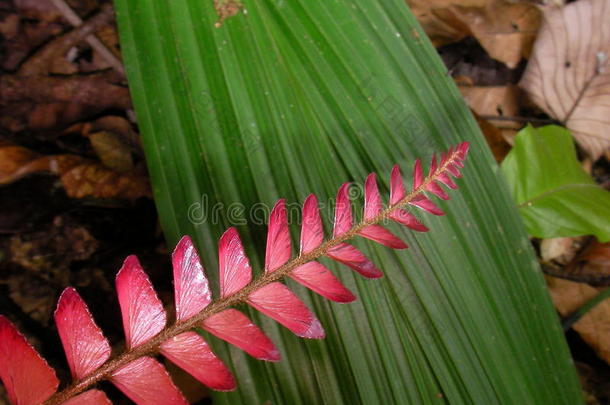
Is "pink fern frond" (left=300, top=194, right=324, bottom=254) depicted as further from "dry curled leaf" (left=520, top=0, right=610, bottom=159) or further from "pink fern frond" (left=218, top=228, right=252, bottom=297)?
"dry curled leaf" (left=520, top=0, right=610, bottom=159)

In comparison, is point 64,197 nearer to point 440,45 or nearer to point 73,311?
point 73,311

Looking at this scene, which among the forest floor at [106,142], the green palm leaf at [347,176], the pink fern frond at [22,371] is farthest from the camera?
the forest floor at [106,142]

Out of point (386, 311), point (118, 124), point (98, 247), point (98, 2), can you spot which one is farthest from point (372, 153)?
point (98, 2)

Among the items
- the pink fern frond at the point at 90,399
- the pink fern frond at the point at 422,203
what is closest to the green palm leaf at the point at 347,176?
the pink fern frond at the point at 422,203

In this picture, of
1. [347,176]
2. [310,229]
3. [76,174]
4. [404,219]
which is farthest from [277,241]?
[76,174]

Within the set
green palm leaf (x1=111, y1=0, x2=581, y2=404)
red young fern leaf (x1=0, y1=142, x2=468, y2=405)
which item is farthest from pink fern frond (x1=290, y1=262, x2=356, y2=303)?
green palm leaf (x1=111, y1=0, x2=581, y2=404)

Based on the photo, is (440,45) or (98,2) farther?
(440,45)

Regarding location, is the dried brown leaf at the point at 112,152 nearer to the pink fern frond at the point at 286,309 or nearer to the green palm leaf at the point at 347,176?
the green palm leaf at the point at 347,176
